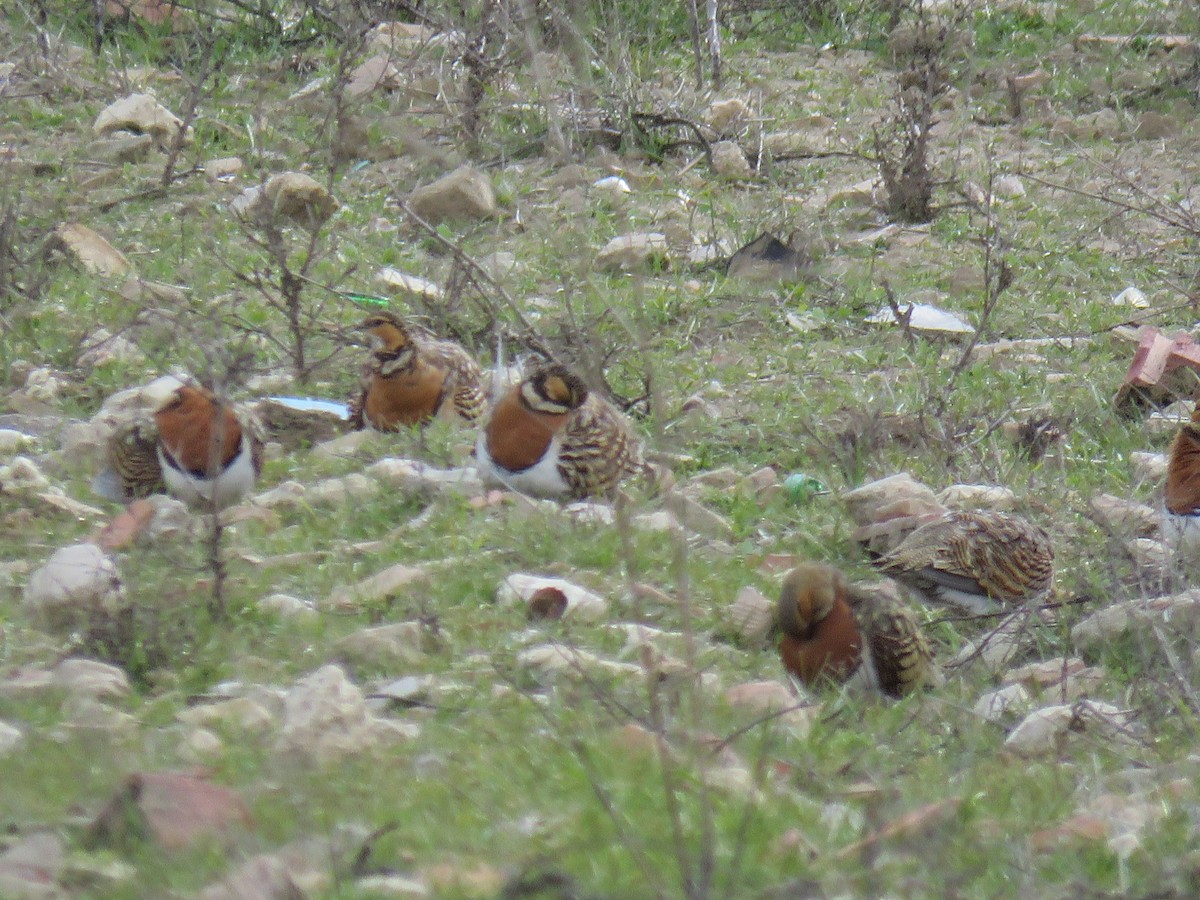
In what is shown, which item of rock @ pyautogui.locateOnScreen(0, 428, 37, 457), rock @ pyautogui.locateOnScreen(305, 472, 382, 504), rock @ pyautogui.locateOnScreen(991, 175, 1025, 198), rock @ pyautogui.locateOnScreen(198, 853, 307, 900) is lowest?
rock @ pyautogui.locateOnScreen(991, 175, 1025, 198)

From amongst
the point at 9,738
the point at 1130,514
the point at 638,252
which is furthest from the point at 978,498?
the point at 9,738

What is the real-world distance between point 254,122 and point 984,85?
4.52m

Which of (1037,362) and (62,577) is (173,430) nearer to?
(62,577)

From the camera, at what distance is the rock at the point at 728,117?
419 inches

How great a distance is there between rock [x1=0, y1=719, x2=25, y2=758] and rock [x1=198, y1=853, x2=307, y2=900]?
922 millimetres

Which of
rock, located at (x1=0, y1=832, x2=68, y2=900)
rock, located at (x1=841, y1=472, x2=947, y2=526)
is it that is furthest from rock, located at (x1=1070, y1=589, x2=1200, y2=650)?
rock, located at (x1=0, y1=832, x2=68, y2=900)

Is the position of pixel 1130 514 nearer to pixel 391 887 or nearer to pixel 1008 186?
pixel 391 887

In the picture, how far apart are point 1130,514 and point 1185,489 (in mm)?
196

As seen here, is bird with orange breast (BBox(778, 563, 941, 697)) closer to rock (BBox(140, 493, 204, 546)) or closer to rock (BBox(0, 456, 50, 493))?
rock (BBox(140, 493, 204, 546))

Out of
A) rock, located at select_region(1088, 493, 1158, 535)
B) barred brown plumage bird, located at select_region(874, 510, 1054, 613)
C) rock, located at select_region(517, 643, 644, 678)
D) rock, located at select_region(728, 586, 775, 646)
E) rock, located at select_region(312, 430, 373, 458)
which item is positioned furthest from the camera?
rock, located at select_region(312, 430, 373, 458)

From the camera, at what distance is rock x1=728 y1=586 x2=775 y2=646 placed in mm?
5215

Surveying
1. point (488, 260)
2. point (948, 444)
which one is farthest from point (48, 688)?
point (488, 260)

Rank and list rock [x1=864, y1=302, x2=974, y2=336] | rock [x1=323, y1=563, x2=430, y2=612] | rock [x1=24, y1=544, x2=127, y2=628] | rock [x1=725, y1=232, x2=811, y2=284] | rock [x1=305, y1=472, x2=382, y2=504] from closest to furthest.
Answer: rock [x1=24, y1=544, x2=127, y2=628] < rock [x1=323, y1=563, x2=430, y2=612] < rock [x1=305, y1=472, x2=382, y2=504] < rock [x1=864, y1=302, x2=974, y2=336] < rock [x1=725, y1=232, x2=811, y2=284]

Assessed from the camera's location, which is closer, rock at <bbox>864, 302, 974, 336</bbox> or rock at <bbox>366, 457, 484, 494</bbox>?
rock at <bbox>366, 457, 484, 494</bbox>
